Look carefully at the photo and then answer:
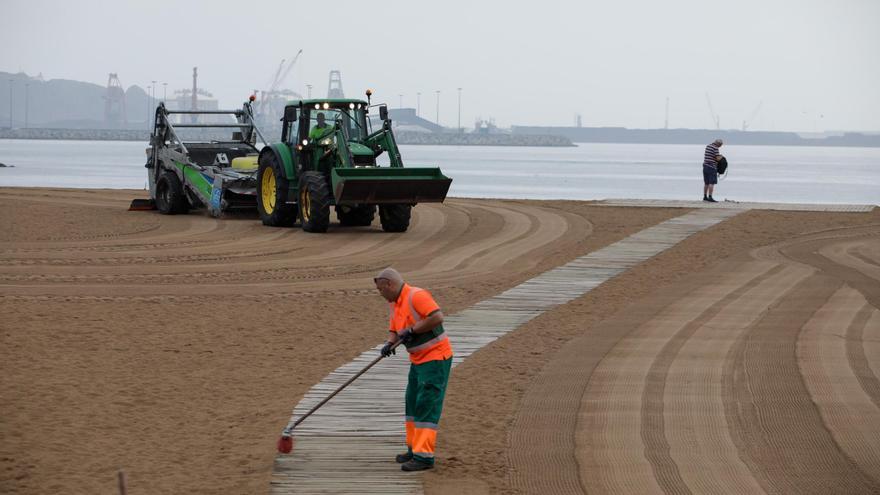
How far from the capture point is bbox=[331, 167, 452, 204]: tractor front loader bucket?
24047mm

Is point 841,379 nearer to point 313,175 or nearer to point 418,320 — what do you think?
point 418,320

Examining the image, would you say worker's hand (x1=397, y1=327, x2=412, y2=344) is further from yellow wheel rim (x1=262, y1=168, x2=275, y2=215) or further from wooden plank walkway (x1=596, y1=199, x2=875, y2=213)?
wooden plank walkway (x1=596, y1=199, x2=875, y2=213)

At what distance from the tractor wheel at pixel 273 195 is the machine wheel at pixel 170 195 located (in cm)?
287

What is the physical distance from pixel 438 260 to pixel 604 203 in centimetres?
1428

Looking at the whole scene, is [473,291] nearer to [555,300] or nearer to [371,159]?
[555,300]

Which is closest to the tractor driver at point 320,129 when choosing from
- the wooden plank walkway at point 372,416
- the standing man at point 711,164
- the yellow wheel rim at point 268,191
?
the yellow wheel rim at point 268,191

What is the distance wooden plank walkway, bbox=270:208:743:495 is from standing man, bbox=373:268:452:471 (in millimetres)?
249

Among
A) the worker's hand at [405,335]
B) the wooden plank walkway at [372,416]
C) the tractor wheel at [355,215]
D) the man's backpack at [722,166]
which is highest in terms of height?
the man's backpack at [722,166]

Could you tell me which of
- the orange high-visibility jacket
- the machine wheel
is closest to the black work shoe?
the orange high-visibility jacket

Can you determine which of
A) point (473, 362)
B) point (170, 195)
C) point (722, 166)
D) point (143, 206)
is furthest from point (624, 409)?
point (722, 166)

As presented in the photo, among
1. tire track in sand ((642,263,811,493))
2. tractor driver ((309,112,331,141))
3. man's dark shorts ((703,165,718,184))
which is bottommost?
tire track in sand ((642,263,811,493))

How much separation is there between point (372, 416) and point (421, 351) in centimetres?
176

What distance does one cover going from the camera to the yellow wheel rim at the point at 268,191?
27031 millimetres

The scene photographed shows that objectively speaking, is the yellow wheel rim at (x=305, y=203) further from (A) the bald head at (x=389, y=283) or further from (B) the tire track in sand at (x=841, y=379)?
(A) the bald head at (x=389, y=283)
